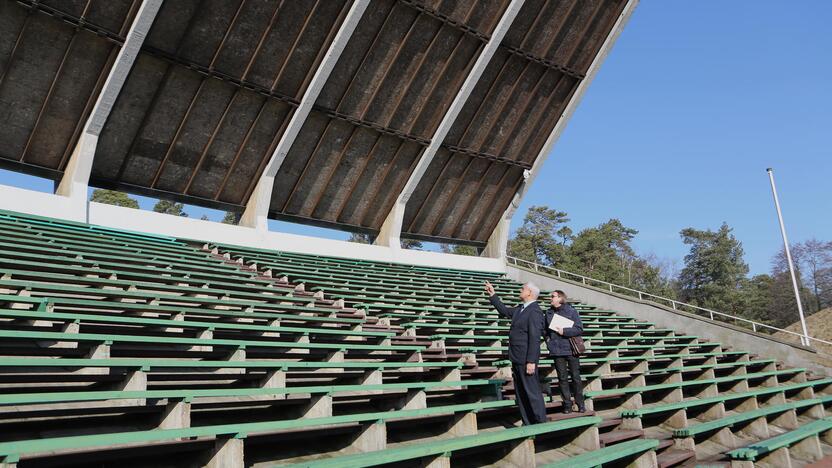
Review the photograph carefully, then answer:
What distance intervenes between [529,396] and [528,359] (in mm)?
322

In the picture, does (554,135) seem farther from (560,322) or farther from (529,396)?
(529,396)

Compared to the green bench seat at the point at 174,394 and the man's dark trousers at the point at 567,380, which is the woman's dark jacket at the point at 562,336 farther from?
the green bench seat at the point at 174,394

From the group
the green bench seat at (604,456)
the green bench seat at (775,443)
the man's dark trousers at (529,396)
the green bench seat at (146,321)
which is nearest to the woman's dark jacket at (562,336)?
the man's dark trousers at (529,396)

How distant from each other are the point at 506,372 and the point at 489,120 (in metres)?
11.5

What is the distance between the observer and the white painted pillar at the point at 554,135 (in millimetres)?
17891

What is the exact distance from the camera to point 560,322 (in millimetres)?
6270

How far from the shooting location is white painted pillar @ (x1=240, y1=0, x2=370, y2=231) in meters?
13.4

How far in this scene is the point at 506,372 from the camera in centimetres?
744

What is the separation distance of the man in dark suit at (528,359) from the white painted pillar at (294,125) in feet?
31.3

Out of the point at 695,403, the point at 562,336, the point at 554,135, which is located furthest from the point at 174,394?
the point at 554,135

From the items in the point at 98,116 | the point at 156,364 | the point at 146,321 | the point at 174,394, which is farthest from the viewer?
the point at 98,116

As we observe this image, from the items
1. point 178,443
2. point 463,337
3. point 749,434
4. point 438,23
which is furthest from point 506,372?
point 438,23

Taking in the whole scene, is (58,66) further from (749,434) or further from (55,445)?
(749,434)

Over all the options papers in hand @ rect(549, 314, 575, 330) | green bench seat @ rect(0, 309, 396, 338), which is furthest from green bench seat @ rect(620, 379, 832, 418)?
green bench seat @ rect(0, 309, 396, 338)
